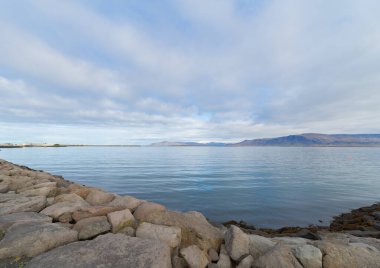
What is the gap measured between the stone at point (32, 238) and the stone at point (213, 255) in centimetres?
283

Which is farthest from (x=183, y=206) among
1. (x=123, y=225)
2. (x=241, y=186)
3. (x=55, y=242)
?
(x=55, y=242)

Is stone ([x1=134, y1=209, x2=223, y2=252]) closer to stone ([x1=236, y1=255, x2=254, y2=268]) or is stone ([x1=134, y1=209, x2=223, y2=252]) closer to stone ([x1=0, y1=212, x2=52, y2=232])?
stone ([x1=236, y1=255, x2=254, y2=268])

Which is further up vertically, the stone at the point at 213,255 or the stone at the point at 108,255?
the stone at the point at 108,255

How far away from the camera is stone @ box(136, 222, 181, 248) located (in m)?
4.83

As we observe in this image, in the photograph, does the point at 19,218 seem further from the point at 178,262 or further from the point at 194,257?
the point at 194,257

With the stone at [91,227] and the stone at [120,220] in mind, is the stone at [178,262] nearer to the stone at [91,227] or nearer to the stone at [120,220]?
the stone at [120,220]

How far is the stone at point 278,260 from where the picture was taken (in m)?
4.22

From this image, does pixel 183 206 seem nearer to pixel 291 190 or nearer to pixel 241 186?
pixel 241 186

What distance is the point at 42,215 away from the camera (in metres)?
5.76

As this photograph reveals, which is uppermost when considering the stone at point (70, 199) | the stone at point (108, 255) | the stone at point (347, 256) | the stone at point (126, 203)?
the stone at point (70, 199)

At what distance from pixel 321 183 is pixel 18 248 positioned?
25.9 meters

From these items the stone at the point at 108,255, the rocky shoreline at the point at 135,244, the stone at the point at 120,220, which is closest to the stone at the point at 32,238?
the rocky shoreline at the point at 135,244

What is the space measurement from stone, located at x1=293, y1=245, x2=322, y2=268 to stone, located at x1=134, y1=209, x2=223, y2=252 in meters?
1.71

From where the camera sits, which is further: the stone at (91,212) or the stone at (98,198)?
the stone at (98,198)
